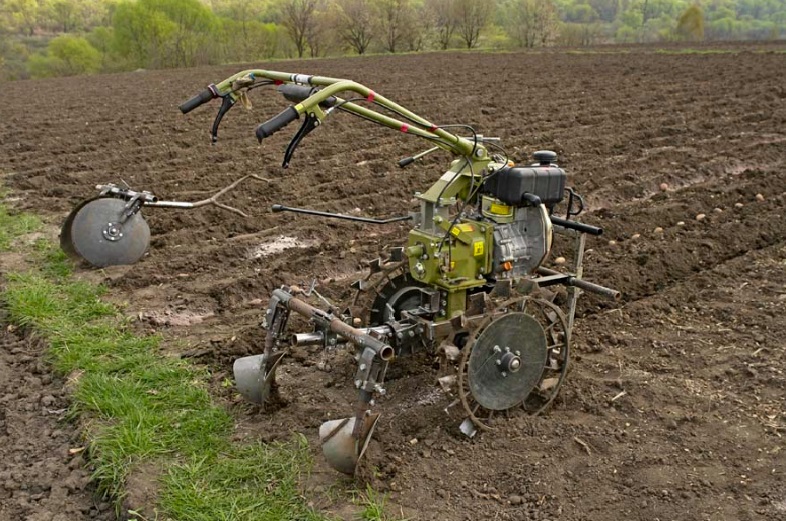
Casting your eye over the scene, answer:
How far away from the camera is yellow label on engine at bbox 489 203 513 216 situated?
4.29 meters

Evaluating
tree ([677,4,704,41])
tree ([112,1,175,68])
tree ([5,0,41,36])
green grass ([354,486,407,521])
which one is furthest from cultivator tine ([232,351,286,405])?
tree ([5,0,41,36])

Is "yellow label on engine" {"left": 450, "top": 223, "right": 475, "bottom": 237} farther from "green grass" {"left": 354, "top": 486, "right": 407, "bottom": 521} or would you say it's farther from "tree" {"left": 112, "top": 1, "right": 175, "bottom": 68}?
"tree" {"left": 112, "top": 1, "right": 175, "bottom": 68}

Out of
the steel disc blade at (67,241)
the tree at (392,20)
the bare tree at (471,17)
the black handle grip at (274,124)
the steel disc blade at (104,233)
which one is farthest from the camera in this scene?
the bare tree at (471,17)

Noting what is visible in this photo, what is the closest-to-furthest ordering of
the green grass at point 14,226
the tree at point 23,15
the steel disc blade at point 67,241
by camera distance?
the steel disc blade at point 67,241
the green grass at point 14,226
the tree at point 23,15

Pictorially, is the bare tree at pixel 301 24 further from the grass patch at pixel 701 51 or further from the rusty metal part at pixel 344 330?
the rusty metal part at pixel 344 330

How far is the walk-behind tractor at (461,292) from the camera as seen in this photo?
12.7 feet

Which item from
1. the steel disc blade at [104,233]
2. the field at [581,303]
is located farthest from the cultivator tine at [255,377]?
the steel disc blade at [104,233]

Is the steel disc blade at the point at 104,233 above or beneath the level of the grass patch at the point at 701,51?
beneath

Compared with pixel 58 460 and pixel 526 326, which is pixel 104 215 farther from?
pixel 526 326

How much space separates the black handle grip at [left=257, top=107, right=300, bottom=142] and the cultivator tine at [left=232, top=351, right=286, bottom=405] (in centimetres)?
152

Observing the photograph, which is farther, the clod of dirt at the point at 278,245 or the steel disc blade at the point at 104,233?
the clod of dirt at the point at 278,245

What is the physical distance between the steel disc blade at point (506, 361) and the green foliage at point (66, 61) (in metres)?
36.9

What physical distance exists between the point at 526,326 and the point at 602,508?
1.07 m

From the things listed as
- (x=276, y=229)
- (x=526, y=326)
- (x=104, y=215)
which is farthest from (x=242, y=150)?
(x=526, y=326)
